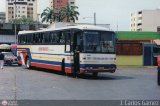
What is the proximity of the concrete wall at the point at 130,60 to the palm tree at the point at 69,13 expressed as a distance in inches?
2050

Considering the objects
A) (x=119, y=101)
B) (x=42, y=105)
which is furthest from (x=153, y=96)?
(x=42, y=105)

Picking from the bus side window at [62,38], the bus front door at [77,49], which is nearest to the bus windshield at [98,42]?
the bus front door at [77,49]

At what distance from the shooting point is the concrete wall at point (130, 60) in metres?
47.2

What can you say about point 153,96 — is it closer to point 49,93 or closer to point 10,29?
point 49,93

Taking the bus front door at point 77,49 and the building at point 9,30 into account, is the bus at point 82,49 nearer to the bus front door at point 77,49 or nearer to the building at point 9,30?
the bus front door at point 77,49

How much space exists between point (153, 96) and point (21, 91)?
535 cm

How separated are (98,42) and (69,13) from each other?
73.3 meters

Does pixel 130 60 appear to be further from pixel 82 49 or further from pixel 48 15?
pixel 48 15

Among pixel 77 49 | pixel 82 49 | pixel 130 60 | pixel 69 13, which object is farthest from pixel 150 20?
pixel 82 49

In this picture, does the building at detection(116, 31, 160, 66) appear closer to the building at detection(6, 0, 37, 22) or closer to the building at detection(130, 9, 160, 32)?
the building at detection(130, 9, 160, 32)

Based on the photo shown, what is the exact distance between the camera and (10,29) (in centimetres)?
9988

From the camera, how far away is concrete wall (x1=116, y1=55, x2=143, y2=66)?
4716 cm

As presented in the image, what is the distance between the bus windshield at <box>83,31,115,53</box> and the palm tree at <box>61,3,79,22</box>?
72.5 meters

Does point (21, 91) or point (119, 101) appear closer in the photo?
point (119, 101)
